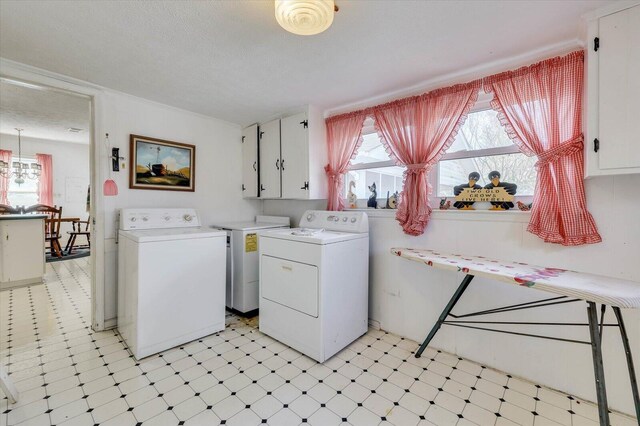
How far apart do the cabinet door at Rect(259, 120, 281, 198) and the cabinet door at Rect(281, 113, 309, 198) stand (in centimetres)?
10

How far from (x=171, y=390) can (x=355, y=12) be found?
249cm

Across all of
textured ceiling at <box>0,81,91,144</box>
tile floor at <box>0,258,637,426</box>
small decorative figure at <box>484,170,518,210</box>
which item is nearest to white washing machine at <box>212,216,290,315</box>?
tile floor at <box>0,258,637,426</box>

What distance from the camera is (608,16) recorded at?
1.44 meters

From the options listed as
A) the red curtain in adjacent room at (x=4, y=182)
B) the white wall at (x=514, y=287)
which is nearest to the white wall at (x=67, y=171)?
the red curtain in adjacent room at (x=4, y=182)

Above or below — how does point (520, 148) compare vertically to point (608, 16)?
below

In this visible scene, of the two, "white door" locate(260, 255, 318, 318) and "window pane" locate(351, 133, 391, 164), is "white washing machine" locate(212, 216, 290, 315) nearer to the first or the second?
"white door" locate(260, 255, 318, 318)

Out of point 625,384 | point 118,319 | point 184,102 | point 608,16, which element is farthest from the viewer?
point 184,102

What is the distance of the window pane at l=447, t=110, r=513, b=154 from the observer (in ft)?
6.85

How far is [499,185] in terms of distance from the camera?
2027mm

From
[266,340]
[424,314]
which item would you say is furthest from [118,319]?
[424,314]

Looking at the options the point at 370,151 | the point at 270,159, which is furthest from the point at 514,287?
the point at 270,159

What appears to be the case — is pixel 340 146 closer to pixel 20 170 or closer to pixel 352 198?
pixel 352 198

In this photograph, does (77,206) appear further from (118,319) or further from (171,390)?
(171,390)

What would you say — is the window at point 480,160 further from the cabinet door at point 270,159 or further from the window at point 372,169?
the cabinet door at point 270,159
